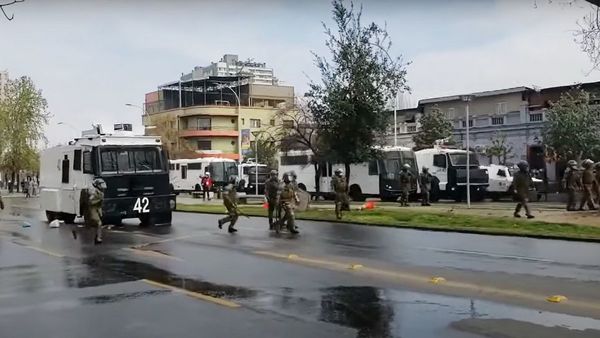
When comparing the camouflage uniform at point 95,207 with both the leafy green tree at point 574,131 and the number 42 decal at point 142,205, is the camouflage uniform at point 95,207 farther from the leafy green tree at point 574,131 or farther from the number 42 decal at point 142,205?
the leafy green tree at point 574,131

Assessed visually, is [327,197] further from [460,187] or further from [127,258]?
[127,258]

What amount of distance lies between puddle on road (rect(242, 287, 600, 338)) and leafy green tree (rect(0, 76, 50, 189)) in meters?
62.6

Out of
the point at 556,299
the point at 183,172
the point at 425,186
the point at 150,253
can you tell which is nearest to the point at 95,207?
the point at 150,253

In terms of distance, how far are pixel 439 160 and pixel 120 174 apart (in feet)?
70.4

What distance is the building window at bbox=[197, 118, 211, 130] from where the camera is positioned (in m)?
96.9

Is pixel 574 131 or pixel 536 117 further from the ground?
pixel 536 117

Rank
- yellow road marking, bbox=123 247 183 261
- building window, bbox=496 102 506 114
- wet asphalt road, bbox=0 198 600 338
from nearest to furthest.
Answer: wet asphalt road, bbox=0 198 600 338, yellow road marking, bbox=123 247 183 261, building window, bbox=496 102 506 114

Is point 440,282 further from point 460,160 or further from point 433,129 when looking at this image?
point 433,129

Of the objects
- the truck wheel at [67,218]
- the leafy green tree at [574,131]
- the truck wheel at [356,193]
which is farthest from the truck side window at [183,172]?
the truck wheel at [67,218]

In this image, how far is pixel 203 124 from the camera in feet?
319

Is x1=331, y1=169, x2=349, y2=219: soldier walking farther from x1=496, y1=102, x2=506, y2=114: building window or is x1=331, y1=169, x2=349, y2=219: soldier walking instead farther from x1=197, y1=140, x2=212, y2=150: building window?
x1=197, y1=140, x2=212, y2=150: building window

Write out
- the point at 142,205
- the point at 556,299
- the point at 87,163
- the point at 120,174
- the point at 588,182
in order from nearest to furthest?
the point at 556,299 → the point at 120,174 → the point at 87,163 → the point at 142,205 → the point at 588,182

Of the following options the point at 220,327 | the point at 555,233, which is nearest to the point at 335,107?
the point at 555,233

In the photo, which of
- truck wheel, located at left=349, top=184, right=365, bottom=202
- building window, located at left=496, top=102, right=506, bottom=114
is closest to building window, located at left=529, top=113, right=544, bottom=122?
building window, located at left=496, top=102, right=506, bottom=114
